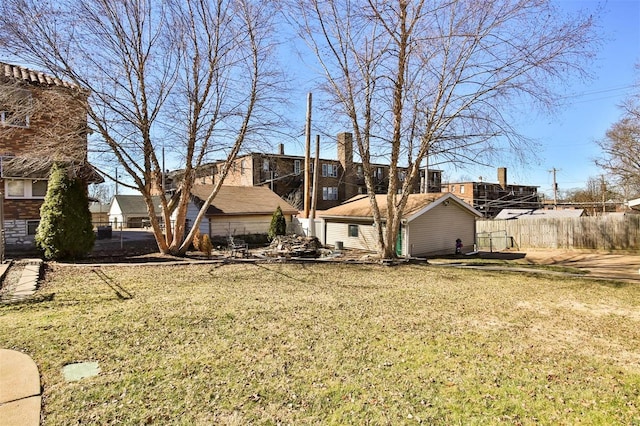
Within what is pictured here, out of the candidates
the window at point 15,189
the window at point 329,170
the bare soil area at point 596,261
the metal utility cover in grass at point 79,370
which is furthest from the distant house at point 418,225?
the window at point 329,170

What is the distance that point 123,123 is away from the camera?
12.0 metres

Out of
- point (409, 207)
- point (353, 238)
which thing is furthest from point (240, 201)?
point (409, 207)

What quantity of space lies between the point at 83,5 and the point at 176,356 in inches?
472

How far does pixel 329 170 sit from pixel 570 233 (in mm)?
22972

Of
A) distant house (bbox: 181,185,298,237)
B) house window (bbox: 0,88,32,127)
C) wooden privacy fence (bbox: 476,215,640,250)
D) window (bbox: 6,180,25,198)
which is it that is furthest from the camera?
distant house (bbox: 181,185,298,237)

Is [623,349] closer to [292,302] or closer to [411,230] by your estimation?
[292,302]

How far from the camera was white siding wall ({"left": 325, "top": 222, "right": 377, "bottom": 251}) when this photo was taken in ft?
63.5

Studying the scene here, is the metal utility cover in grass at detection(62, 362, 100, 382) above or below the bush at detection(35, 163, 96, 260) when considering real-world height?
below

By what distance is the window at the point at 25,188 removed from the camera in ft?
44.3

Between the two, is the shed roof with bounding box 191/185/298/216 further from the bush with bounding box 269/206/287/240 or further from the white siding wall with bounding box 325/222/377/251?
the white siding wall with bounding box 325/222/377/251

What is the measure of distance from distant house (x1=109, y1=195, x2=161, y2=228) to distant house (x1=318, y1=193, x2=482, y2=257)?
26.5m

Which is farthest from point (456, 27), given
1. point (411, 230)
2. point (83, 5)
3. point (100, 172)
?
point (100, 172)

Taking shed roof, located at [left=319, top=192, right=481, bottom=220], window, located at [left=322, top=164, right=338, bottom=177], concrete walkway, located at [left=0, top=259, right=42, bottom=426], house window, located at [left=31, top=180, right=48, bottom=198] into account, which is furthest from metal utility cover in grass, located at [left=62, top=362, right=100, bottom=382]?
window, located at [left=322, top=164, right=338, bottom=177]

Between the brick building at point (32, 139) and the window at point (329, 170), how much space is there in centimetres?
2640
